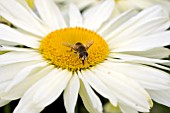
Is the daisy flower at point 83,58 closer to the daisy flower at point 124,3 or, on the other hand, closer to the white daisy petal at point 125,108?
the white daisy petal at point 125,108

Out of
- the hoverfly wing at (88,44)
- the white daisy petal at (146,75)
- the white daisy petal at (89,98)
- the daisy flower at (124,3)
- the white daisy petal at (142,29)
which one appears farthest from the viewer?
the daisy flower at (124,3)

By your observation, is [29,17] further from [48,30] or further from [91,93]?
[91,93]

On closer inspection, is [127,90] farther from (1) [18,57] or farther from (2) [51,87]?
(1) [18,57]

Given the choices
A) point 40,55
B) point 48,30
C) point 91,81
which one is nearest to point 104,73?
point 91,81

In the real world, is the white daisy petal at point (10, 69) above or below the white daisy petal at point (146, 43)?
below

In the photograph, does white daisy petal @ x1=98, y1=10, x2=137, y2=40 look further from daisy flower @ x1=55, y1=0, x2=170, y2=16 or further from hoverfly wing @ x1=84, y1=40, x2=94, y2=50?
daisy flower @ x1=55, y1=0, x2=170, y2=16

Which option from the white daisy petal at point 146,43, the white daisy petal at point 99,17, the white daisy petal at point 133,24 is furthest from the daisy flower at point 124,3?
the white daisy petal at point 146,43

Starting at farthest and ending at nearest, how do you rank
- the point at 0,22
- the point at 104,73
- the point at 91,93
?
the point at 0,22
the point at 104,73
the point at 91,93

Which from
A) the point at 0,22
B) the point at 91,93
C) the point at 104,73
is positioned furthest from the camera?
the point at 0,22
